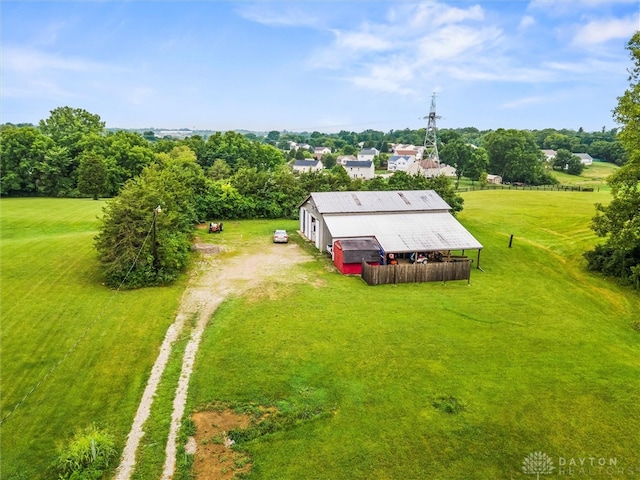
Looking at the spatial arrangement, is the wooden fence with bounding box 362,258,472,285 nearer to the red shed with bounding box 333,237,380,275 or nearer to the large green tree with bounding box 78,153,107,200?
the red shed with bounding box 333,237,380,275

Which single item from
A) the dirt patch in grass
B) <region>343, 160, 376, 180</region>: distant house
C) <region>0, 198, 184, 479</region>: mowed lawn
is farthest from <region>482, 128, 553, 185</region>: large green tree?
the dirt patch in grass

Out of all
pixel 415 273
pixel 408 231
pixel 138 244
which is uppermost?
pixel 408 231

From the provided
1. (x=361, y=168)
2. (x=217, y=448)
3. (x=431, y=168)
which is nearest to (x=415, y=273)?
(x=217, y=448)

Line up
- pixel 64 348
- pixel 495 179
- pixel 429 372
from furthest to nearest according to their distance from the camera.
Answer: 1. pixel 495 179
2. pixel 64 348
3. pixel 429 372

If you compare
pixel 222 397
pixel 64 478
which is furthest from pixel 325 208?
pixel 64 478

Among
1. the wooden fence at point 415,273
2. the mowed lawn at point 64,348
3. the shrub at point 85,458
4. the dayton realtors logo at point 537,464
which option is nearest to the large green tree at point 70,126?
the mowed lawn at point 64,348

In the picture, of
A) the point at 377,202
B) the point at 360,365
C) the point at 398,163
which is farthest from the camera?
the point at 398,163

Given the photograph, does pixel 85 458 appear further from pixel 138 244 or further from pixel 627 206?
pixel 627 206
